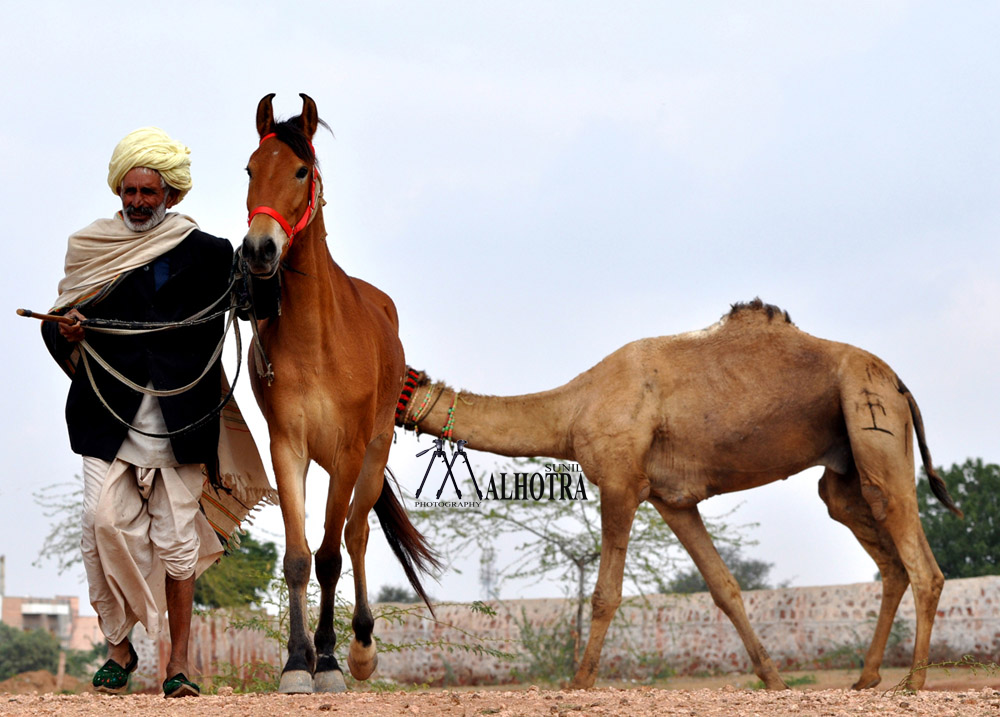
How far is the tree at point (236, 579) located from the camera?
52.7 ft

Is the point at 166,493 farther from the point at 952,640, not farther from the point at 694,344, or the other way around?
the point at 952,640

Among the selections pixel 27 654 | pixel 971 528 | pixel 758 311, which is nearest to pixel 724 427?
pixel 758 311

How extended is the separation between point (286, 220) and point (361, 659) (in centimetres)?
291

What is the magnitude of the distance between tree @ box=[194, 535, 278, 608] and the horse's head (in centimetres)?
1020

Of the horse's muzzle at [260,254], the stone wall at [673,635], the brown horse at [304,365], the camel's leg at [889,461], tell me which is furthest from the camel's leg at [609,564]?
the stone wall at [673,635]

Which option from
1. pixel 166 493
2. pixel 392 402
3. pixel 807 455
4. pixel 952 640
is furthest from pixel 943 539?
pixel 166 493

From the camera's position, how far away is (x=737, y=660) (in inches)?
713

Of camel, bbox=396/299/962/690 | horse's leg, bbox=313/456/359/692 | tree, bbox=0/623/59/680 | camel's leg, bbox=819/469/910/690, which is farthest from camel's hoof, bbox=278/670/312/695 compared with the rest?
tree, bbox=0/623/59/680

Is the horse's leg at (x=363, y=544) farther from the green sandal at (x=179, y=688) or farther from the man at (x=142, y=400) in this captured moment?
the green sandal at (x=179, y=688)

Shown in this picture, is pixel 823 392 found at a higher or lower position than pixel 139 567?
higher

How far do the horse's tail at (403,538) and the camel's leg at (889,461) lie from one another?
11.5ft

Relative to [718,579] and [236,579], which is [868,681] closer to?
[718,579]

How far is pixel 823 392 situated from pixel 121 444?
5987mm

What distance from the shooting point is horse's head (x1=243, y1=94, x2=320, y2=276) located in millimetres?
5344
